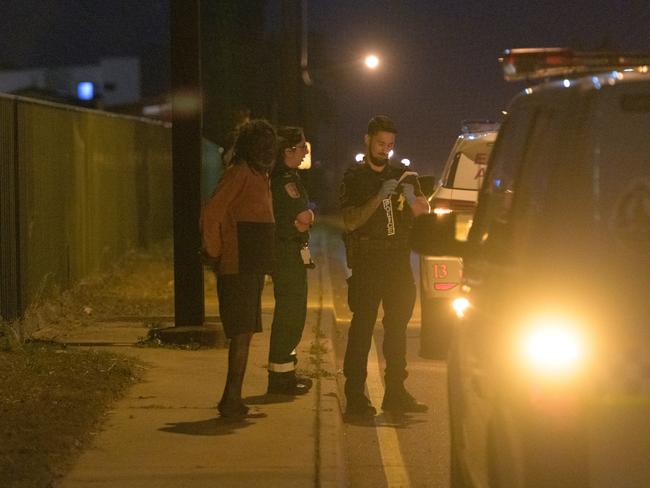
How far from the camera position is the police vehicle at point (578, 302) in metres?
4.02

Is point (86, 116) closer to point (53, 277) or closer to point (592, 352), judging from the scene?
point (53, 277)

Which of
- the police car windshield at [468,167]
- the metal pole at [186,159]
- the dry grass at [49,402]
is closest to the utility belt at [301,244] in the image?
the dry grass at [49,402]

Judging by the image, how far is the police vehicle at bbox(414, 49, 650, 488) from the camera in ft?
13.2

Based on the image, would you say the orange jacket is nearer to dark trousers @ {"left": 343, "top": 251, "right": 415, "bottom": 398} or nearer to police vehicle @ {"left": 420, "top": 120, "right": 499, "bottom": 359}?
dark trousers @ {"left": 343, "top": 251, "right": 415, "bottom": 398}

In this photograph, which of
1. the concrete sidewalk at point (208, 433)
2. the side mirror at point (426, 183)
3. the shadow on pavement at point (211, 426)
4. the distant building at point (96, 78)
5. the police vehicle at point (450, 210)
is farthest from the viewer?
the distant building at point (96, 78)

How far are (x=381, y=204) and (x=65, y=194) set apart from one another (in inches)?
233

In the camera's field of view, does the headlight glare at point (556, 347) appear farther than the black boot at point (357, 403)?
No

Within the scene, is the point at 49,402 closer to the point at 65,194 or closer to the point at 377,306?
the point at 377,306

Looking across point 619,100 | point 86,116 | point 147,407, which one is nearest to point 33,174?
point 86,116

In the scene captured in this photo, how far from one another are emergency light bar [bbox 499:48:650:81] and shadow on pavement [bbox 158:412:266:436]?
3244 millimetres

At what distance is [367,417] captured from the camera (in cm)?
881

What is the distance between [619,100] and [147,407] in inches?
194

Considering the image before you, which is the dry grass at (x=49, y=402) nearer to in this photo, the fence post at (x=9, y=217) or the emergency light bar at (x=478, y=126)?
the fence post at (x=9, y=217)

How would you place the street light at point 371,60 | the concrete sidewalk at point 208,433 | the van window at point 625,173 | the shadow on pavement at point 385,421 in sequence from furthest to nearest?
the street light at point 371,60 → the shadow on pavement at point 385,421 → the concrete sidewalk at point 208,433 → the van window at point 625,173
